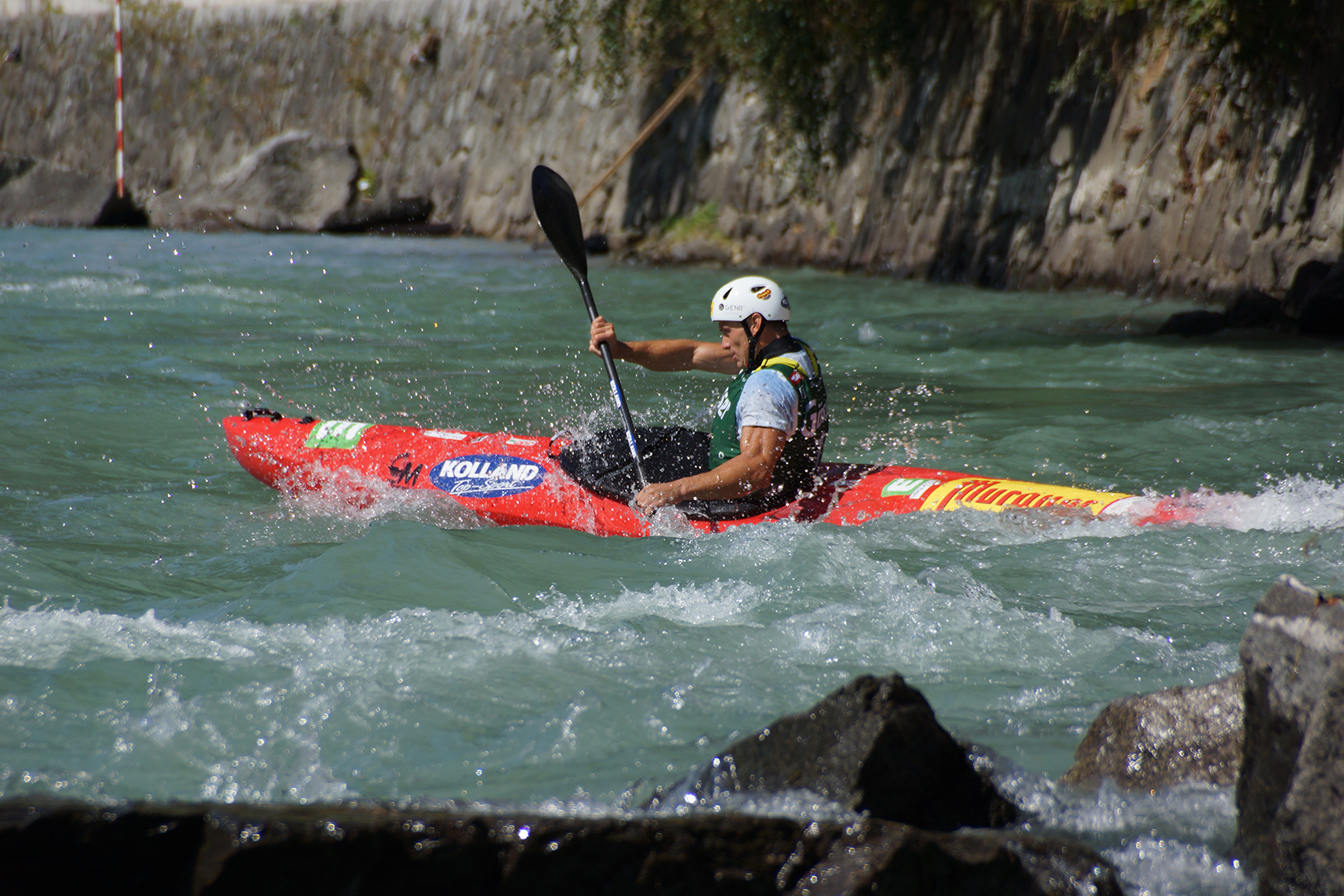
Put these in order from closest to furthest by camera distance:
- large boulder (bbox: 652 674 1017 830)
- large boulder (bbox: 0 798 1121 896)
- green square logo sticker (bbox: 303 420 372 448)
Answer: large boulder (bbox: 0 798 1121 896), large boulder (bbox: 652 674 1017 830), green square logo sticker (bbox: 303 420 372 448)

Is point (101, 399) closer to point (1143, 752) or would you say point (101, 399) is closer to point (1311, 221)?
point (1143, 752)

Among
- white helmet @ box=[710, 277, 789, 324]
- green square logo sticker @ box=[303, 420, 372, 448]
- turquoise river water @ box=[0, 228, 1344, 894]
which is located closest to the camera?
turquoise river water @ box=[0, 228, 1344, 894]

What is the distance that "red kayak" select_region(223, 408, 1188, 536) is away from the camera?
382 cm

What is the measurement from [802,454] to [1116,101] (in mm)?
6448

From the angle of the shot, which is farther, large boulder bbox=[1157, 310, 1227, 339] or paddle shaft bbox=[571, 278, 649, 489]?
large boulder bbox=[1157, 310, 1227, 339]

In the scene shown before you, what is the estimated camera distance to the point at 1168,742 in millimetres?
2061

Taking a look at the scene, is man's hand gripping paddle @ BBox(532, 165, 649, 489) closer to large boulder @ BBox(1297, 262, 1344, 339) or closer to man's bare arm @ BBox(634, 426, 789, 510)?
man's bare arm @ BBox(634, 426, 789, 510)

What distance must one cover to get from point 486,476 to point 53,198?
14.0 m

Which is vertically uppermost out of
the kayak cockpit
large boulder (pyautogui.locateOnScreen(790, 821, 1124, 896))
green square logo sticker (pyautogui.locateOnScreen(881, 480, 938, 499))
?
large boulder (pyautogui.locateOnScreen(790, 821, 1124, 896))

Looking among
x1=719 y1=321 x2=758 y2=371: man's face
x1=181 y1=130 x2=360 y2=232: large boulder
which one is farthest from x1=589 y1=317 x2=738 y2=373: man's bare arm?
x1=181 y1=130 x2=360 y2=232: large boulder

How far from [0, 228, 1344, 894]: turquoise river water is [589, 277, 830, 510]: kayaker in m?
0.19

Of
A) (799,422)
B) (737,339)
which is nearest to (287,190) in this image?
(737,339)

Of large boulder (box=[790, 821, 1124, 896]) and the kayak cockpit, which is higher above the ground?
large boulder (box=[790, 821, 1124, 896])

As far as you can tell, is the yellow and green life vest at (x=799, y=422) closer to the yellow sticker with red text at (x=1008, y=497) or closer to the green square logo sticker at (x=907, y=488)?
the green square logo sticker at (x=907, y=488)
